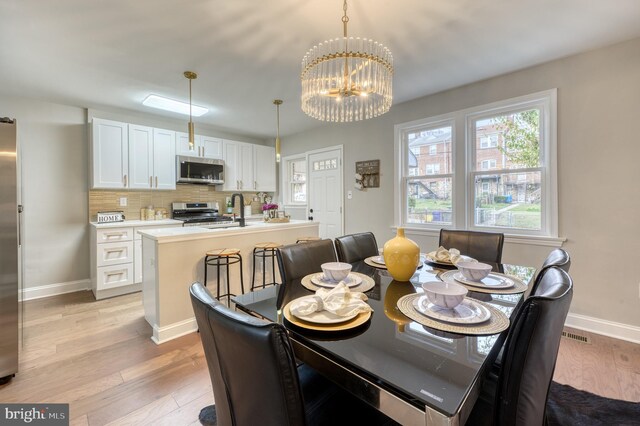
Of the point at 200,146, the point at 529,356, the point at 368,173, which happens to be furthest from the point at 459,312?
the point at 200,146

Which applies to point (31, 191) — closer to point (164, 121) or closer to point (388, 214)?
point (164, 121)

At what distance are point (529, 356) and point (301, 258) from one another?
1.19 m

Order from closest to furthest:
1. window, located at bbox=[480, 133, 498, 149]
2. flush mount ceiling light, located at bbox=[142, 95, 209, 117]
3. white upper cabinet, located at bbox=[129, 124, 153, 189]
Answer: window, located at bbox=[480, 133, 498, 149] < flush mount ceiling light, located at bbox=[142, 95, 209, 117] < white upper cabinet, located at bbox=[129, 124, 153, 189]

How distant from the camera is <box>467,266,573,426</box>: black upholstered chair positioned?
28.1 inches

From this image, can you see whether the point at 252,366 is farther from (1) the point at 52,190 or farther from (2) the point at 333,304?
(1) the point at 52,190

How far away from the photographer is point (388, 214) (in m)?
3.79

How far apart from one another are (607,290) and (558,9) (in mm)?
2284

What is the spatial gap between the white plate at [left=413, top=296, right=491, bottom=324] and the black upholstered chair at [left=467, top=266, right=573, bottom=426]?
0.19 metres

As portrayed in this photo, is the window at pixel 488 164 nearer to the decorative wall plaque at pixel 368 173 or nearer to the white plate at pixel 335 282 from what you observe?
the decorative wall plaque at pixel 368 173

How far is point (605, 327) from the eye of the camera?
2.41 meters

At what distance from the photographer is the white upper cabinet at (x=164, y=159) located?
3.98 metres

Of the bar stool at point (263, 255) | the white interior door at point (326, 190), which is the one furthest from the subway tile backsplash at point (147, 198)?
the bar stool at point (263, 255)

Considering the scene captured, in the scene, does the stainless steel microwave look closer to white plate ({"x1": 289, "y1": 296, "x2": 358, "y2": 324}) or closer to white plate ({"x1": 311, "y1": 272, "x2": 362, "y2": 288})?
white plate ({"x1": 311, "y1": 272, "x2": 362, "y2": 288})

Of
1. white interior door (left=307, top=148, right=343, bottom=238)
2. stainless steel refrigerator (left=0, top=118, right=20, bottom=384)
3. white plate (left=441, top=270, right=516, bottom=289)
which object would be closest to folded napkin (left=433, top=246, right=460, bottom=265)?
white plate (left=441, top=270, right=516, bottom=289)
